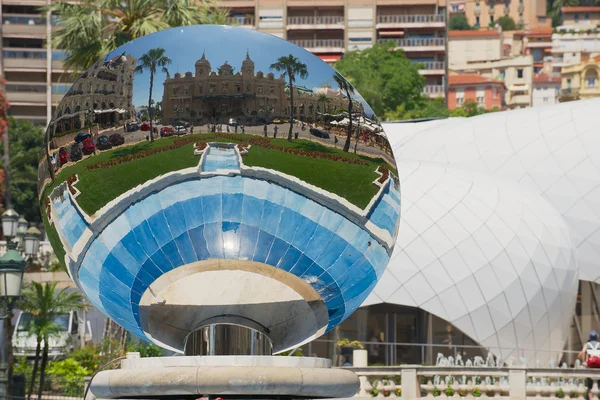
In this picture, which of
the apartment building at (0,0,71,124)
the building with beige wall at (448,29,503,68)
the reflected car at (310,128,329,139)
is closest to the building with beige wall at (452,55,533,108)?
the building with beige wall at (448,29,503,68)

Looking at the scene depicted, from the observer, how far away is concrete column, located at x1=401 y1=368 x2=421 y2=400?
95.1 ft

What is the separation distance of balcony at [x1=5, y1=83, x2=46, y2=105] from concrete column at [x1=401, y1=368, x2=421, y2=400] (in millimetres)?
91411

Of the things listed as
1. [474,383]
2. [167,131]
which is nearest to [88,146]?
[167,131]

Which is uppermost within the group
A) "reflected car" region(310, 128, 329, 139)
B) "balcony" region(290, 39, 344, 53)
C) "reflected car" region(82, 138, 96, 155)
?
"balcony" region(290, 39, 344, 53)

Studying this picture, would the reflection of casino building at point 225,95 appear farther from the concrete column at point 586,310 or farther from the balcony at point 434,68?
the balcony at point 434,68

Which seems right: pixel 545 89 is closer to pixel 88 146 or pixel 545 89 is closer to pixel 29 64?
pixel 29 64

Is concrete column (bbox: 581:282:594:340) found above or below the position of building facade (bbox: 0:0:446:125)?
below

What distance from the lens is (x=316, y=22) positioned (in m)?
131

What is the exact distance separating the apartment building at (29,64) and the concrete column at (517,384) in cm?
8879

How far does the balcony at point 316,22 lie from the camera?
131 m

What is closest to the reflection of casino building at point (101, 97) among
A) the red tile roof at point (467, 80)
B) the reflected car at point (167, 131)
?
the reflected car at point (167, 131)

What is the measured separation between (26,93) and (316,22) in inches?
1045

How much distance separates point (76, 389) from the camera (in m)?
32.4

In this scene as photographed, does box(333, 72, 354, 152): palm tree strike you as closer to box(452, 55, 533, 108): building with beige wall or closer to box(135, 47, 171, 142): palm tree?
box(135, 47, 171, 142): palm tree
